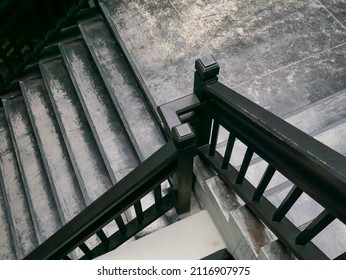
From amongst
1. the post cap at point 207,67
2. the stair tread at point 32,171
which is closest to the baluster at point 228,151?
the post cap at point 207,67

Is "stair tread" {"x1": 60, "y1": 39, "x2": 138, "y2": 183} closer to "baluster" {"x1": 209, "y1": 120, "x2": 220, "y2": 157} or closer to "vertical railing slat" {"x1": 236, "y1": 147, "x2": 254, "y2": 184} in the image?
"baluster" {"x1": 209, "y1": 120, "x2": 220, "y2": 157}

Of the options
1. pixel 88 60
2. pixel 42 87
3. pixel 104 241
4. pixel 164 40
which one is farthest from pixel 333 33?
pixel 42 87

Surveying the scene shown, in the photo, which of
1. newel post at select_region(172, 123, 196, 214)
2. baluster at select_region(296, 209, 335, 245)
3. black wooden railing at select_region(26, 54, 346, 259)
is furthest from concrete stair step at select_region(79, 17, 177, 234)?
baluster at select_region(296, 209, 335, 245)

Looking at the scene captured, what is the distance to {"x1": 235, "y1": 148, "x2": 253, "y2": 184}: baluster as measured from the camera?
1.76 meters

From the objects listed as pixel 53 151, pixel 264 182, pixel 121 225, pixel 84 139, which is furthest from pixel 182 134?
pixel 53 151

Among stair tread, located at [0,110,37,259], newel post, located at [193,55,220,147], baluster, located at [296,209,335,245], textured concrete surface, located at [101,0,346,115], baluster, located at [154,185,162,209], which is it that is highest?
newel post, located at [193,55,220,147]

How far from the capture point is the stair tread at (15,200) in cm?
377

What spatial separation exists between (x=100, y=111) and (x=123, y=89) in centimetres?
35

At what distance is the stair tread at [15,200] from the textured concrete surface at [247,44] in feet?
6.85

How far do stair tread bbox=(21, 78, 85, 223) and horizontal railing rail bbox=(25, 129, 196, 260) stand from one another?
87cm

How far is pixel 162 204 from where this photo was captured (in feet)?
8.51

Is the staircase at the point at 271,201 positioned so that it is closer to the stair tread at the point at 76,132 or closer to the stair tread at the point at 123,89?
the stair tread at the point at 123,89
